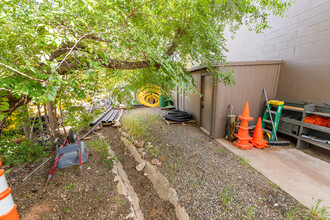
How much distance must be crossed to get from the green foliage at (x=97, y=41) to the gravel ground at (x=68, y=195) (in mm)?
1667

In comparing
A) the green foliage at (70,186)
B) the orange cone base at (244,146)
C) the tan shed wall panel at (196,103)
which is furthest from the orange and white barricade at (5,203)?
the tan shed wall panel at (196,103)

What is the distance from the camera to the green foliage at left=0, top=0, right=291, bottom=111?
1366 mm

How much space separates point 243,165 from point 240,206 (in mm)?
1126

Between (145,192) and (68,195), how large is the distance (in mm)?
1335

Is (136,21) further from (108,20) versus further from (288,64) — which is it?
(288,64)

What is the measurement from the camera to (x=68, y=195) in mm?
2344

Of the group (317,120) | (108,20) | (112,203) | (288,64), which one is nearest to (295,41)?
(288,64)

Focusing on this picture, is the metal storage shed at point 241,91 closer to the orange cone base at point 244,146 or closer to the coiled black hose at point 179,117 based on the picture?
the orange cone base at point 244,146

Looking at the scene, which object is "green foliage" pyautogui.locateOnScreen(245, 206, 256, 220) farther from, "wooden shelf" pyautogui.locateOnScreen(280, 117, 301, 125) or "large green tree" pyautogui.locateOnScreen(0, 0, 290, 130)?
"wooden shelf" pyautogui.locateOnScreen(280, 117, 301, 125)

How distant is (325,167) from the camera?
2.80m

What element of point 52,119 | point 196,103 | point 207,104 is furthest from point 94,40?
point 196,103

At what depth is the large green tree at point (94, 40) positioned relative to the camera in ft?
4.39

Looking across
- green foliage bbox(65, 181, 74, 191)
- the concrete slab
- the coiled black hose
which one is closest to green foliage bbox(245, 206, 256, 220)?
the concrete slab

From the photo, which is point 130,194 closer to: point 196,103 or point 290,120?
point 196,103
